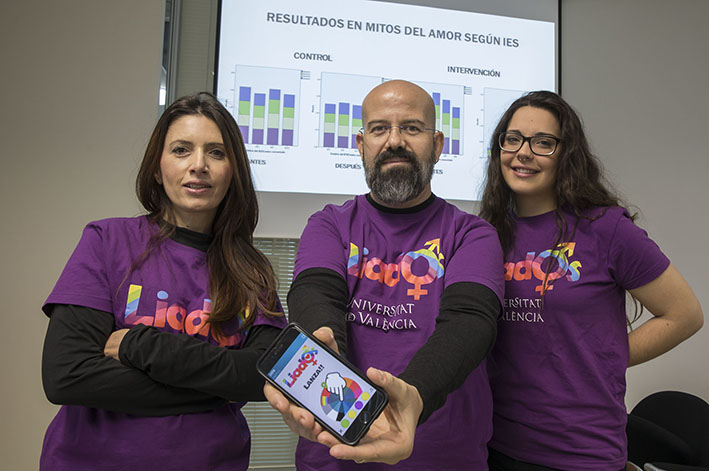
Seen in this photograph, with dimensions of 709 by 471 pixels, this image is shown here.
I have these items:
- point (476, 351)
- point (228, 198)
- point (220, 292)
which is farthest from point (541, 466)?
point (228, 198)

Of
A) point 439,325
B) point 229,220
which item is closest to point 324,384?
point 439,325

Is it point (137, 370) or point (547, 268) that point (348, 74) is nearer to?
point (547, 268)

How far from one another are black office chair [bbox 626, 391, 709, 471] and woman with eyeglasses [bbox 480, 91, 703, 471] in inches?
41.0

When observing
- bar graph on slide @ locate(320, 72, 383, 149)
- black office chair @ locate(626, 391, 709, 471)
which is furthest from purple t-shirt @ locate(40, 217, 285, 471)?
black office chair @ locate(626, 391, 709, 471)

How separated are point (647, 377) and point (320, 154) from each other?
2.48 m

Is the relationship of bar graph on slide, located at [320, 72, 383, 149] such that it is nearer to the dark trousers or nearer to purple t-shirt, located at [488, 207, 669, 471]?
purple t-shirt, located at [488, 207, 669, 471]

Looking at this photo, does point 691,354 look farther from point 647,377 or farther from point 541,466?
point 541,466

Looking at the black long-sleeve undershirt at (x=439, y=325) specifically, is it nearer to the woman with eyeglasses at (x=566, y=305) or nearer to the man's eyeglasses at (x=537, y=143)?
the woman with eyeglasses at (x=566, y=305)

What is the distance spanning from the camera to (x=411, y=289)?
4.19 ft

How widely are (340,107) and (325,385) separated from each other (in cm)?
222

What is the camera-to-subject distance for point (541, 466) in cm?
136

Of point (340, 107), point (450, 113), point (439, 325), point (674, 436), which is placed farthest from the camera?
point (450, 113)

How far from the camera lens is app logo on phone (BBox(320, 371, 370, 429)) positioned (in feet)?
3.10

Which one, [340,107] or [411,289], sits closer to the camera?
[411,289]
